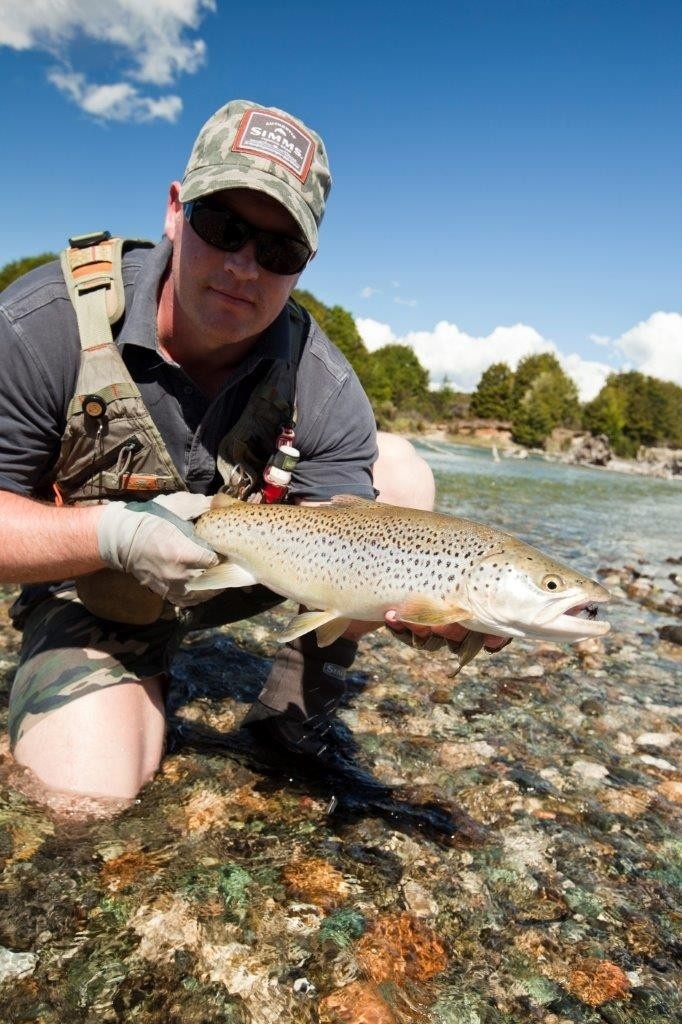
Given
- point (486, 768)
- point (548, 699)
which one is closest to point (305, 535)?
point (486, 768)

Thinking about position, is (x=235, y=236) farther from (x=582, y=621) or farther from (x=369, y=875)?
(x=369, y=875)

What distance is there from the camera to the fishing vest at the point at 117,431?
3172 mm

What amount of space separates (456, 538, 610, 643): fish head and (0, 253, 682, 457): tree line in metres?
76.4

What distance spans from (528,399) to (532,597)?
90.2 meters

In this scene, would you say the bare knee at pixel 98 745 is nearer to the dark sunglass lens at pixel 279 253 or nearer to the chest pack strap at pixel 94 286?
the chest pack strap at pixel 94 286

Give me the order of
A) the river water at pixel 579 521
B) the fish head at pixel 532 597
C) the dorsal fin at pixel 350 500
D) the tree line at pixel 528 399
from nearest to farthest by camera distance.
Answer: the fish head at pixel 532 597 < the dorsal fin at pixel 350 500 < the river water at pixel 579 521 < the tree line at pixel 528 399

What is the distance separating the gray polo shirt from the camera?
9.98ft

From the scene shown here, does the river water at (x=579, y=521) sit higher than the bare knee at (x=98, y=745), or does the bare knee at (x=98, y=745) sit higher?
the bare knee at (x=98, y=745)

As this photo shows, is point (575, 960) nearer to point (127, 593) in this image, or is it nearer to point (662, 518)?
point (127, 593)

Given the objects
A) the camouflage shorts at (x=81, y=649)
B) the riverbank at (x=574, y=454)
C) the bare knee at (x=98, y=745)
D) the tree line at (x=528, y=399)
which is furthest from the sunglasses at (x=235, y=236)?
the tree line at (x=528, y=399)

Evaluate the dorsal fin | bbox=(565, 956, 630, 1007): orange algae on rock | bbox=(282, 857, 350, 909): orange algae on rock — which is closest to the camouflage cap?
the dorsal fin

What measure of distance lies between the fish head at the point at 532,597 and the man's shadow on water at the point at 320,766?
3.03ft

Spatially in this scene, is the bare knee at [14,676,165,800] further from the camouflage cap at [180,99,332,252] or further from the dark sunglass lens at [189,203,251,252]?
the camouflage cap at [180,99,332,252]

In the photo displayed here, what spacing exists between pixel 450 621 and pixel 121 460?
1.69 m
